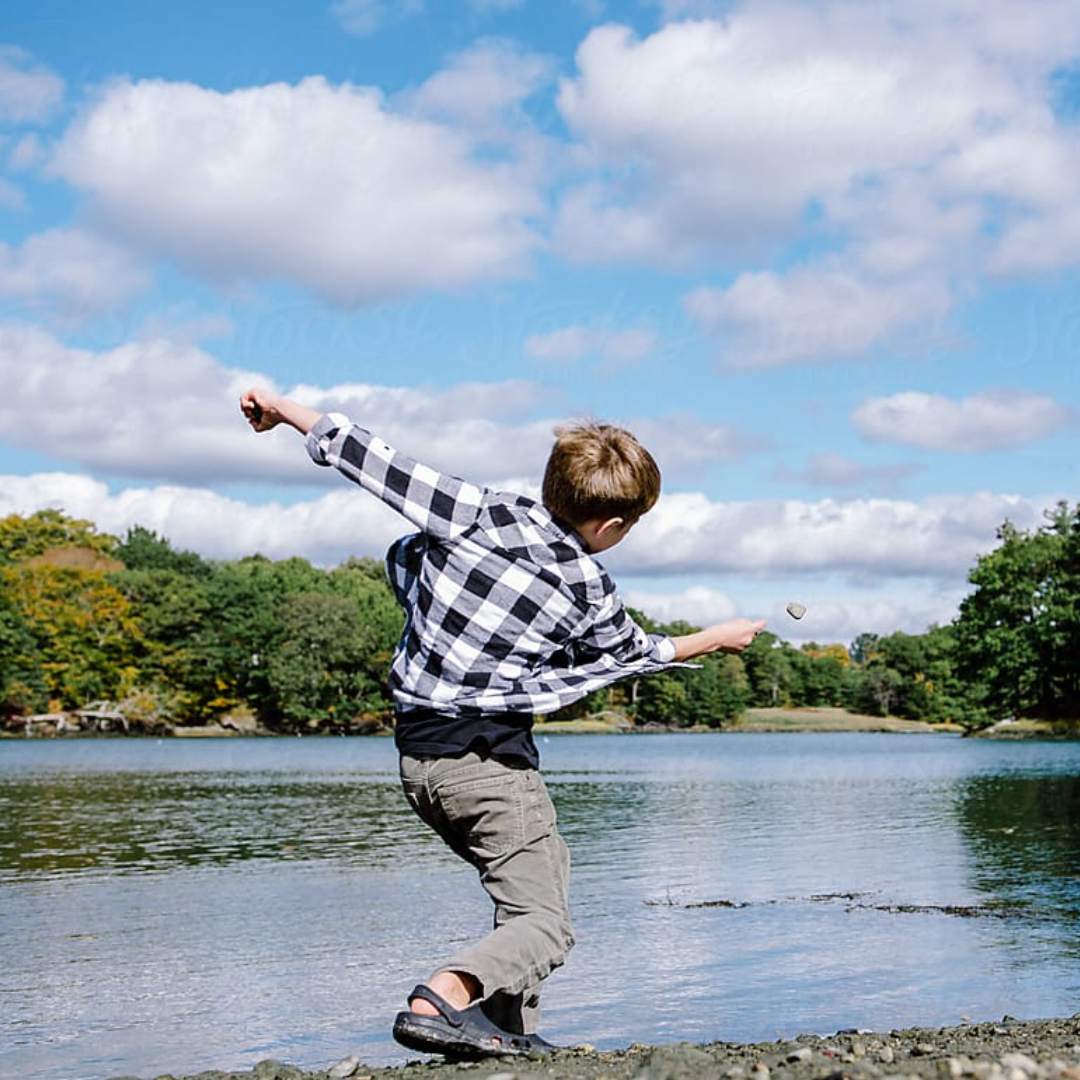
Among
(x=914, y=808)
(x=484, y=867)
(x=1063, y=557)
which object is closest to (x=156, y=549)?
(x=1063, y=557)

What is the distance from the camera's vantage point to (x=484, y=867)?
16.6 ft

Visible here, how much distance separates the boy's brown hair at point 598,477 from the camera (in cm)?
486

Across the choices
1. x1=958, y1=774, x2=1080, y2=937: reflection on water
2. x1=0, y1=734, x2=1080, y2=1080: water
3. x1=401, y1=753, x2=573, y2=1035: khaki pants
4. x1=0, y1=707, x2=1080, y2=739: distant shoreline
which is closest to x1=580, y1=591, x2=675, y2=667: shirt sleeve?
x1=401, y1=753, x2=573, y2=1035: khaki pants

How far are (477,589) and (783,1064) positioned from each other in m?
2.02

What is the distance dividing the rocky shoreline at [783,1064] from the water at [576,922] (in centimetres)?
247

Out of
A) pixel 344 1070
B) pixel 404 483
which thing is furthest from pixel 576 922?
pixel 404 483

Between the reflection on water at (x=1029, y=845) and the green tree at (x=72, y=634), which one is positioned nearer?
the reflection on water at (x=1029, y=845)

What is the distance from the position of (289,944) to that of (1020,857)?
37.2 feet

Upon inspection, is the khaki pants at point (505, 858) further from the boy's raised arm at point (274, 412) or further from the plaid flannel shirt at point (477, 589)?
the boy's raised arm at point (274, 412)

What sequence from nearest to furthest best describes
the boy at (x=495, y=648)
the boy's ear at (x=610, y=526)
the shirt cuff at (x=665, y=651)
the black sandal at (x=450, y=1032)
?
the black sandal at (x=450, y=1032) < the boy at (x=495, y=648) < the boy's ear at (x=610, y=526) < the shirt cuff at (x=665, y=651)

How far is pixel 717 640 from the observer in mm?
5211

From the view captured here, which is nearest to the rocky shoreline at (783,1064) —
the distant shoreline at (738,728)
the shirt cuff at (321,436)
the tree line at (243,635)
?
the shirt cuff at (321,436)

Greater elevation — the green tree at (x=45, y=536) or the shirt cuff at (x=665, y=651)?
the green tree at (x=45, y=536)

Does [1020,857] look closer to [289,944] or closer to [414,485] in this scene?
[289,944]
